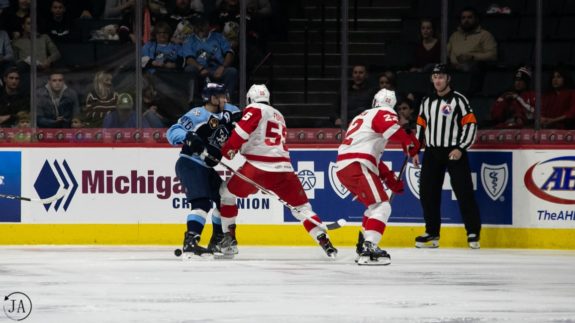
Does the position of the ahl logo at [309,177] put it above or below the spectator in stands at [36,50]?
below

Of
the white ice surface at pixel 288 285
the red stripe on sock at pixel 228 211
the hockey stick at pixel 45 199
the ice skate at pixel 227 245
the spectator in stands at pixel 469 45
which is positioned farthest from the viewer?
the spectator in stands at pixel 469 45

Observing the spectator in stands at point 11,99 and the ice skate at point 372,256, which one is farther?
the spectator in stands at point 11,99

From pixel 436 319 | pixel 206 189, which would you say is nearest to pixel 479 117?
pixel 206 189

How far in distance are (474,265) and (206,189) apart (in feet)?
6.49

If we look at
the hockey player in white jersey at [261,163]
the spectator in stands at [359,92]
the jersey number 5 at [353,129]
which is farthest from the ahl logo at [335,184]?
the jersey number 5 at [353,129]

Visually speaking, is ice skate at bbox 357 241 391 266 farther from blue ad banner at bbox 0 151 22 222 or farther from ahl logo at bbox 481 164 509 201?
blue ad banner at bbox 0 151 22 222

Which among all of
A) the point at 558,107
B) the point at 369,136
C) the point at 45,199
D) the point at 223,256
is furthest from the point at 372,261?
the point at 45,199

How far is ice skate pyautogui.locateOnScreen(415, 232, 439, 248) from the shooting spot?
11.8 m

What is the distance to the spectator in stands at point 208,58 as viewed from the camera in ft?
39.8

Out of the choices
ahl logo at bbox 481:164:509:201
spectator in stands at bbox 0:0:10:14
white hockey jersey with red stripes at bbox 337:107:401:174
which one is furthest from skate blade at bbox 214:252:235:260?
spectator in stands at bbox 0:0:10:14

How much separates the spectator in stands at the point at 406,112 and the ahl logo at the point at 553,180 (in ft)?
3.31

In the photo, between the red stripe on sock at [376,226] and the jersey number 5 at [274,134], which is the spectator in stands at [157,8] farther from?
the red stripe on sock at [376,226]

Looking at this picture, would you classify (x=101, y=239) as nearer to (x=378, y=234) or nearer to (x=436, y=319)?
(x=378, y=234)

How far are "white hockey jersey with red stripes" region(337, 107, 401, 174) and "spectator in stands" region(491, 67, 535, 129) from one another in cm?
160
